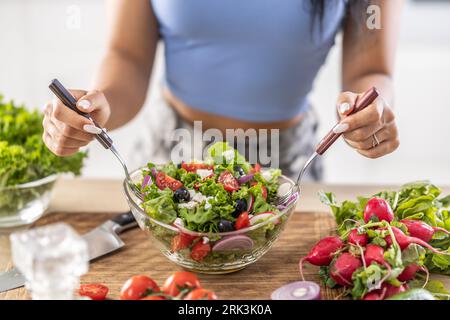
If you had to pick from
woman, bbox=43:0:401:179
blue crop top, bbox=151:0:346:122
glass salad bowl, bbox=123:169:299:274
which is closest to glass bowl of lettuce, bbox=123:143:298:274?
glass salad bowl, bbox=123:169:299:274

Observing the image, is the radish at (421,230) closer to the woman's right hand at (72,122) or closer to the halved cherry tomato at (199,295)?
the halved cherry tomato at (199,295)

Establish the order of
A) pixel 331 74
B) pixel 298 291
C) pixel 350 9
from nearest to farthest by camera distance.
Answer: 1. pixel 298 291
2. pixel 350 9
3. pixel 331 74

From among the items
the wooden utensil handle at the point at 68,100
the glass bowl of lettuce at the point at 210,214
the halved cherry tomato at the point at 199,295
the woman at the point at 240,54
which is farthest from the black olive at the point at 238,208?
the woman at the point at 240,54

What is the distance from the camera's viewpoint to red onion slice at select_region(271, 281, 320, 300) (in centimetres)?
120

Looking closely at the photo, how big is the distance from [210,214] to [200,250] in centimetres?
8

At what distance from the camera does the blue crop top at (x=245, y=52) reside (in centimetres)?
176

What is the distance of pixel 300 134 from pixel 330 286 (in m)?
0.84

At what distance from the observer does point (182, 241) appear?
126 centimetres

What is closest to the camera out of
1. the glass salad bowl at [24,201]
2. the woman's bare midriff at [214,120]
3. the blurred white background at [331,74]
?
the glass salad bowl at [24,201]

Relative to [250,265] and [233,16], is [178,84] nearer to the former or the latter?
[233,16]

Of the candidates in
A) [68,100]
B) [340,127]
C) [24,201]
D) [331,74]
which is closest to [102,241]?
[24,201]

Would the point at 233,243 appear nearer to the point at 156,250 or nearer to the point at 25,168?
the point at 156,250

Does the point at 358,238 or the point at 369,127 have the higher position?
the point at 369,127

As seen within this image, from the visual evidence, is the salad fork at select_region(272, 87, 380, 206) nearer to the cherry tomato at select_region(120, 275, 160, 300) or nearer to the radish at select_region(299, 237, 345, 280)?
the radish at select_region(299, 237, 345, 280)
